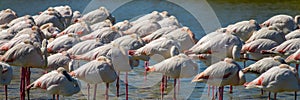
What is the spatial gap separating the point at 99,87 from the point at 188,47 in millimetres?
1652

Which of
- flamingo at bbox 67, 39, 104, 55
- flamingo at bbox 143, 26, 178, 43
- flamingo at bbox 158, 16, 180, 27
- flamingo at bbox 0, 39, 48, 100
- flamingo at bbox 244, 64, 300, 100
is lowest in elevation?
flamingo at bbox 244, 64, 300, 100

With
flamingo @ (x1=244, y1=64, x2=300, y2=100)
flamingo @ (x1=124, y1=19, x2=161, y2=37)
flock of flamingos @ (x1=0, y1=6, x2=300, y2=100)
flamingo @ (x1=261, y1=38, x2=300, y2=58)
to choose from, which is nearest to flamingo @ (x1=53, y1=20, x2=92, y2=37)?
flock of flamingos @ (x1=0, y1=6, x2=300, y2=100)

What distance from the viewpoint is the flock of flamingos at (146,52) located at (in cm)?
991

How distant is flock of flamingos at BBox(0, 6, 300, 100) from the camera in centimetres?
991

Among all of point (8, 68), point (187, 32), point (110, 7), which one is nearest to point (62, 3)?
point (110, 7)

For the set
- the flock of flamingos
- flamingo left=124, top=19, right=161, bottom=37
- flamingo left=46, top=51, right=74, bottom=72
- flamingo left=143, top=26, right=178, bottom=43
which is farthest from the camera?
flamingo left=124, top=19, right=161, bottom=37

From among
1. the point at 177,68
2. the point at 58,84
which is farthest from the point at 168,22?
the point at 58,84

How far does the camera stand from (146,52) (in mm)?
11430

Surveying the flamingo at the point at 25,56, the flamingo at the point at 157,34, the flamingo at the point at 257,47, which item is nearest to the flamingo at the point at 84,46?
the flamingo at the point at 25,56

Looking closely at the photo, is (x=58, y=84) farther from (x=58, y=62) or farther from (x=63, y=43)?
(x=63, y=43)

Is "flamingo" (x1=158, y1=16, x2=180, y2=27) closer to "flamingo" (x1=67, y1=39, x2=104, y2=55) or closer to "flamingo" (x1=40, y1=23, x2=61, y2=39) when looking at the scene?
"flamingo" (x1=40, y1=23, x2=61, y2=39)

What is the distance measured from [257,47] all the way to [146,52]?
178 cm

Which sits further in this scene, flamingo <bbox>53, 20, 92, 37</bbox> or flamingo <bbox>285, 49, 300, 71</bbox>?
flamingo <bbox>53, 20, 92, 37</bbox>

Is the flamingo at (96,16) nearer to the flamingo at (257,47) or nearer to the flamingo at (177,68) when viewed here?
the flamingo at (257,47)
